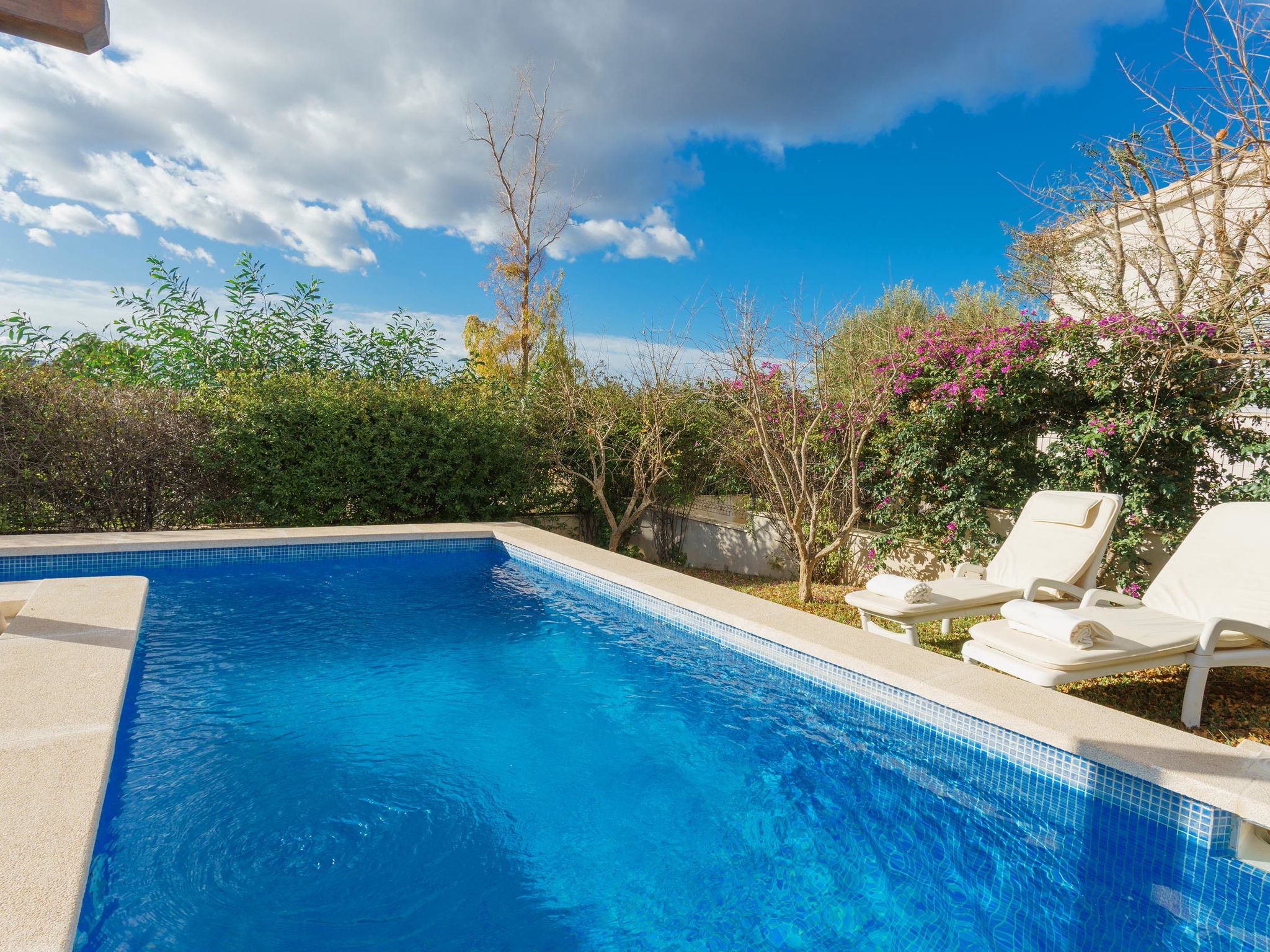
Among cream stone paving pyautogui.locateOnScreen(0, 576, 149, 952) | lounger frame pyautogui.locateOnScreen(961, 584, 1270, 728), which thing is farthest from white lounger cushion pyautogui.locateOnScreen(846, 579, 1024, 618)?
cream stone paving pyautogui.locateOnScreen(0, 576, 149, 952)

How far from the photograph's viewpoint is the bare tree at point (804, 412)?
280 inches

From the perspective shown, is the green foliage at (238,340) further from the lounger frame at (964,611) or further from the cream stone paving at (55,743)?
the lounger frame at (964,611)

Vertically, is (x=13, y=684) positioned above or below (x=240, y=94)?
below

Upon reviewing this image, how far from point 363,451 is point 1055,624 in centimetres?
799

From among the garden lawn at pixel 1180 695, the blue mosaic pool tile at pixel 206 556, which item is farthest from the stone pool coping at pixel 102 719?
the blue mosaic pool tile at pixel 206 556

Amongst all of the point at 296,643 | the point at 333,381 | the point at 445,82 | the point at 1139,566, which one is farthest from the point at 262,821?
the point at 445,82

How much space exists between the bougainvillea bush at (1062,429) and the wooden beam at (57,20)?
21.8ft

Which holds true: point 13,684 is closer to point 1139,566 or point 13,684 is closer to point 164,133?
point 1139,566

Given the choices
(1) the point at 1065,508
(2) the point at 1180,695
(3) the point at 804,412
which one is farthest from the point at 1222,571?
(3) the point at 804,412

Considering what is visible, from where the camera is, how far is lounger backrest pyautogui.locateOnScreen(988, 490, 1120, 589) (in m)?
5.42

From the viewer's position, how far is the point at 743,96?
11219 mm

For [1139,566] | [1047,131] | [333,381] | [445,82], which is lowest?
[1139,566]

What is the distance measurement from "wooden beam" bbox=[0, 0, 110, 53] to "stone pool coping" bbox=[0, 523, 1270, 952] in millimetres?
2661

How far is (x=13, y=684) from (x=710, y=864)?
139 inches
